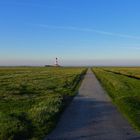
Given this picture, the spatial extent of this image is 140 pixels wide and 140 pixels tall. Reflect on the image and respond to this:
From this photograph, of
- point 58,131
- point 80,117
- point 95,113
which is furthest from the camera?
point 95,113

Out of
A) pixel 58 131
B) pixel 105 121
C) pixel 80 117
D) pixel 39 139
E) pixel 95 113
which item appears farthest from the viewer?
pixel 95 113

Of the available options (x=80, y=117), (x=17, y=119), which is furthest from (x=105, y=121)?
(x=17, y=119)

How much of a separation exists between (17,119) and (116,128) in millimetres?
4256

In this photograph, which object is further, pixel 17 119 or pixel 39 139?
pixel 17 119

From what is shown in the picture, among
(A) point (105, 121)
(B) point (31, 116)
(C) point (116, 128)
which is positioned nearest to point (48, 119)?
(B) point (31, 116)

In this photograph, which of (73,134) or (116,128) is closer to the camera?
(73,134)

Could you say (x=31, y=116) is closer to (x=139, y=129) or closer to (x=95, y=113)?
(x=95, y=113)

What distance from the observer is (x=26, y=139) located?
446 inches

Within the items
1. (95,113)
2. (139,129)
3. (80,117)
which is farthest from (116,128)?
(95,113)

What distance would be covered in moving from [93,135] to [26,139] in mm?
2196

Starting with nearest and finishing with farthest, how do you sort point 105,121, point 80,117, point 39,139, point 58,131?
point 39,139, point 58,131, point 105,121, point 80,117

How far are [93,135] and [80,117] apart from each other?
3.91 m

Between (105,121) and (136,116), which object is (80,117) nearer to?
(105,121)

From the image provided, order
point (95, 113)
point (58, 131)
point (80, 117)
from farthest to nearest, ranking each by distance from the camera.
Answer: point (95, 113) < point (80, 117) < point (58, 131)
